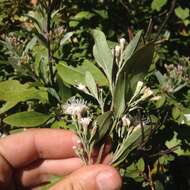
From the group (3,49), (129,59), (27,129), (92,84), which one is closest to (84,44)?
(3,49)

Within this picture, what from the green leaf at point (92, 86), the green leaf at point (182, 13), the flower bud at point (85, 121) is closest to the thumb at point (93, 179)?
the flower bud at point (85, 121)

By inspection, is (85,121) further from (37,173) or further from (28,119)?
(37,173)

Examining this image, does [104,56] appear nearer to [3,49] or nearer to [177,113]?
[177,113]

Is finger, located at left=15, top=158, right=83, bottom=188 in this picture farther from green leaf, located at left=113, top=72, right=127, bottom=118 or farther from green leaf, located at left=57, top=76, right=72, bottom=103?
green leaf, located at left=113, top=72, right=127, bottom=118

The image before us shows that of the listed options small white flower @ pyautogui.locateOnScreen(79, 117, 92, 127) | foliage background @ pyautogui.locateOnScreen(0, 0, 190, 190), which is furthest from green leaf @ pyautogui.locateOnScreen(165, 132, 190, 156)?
small white flower @ pyautogui.locateOnScreen(79, 117, 92, 127)

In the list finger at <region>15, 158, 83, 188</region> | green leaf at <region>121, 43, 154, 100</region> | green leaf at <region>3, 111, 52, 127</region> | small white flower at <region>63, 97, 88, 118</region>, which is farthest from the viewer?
finger at <region>15, 158, 83, 188</region>
